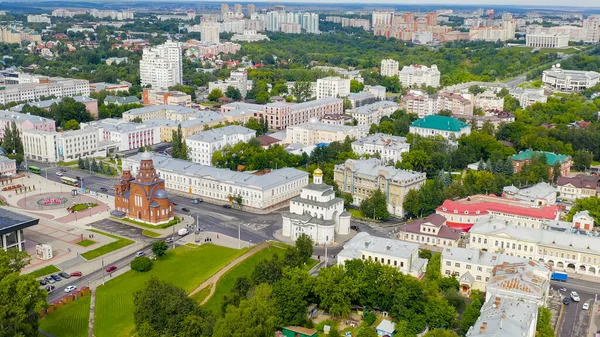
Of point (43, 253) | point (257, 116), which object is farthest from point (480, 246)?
point (257, 116)

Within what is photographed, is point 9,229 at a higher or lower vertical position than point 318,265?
higher

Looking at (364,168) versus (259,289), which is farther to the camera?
(364,168)

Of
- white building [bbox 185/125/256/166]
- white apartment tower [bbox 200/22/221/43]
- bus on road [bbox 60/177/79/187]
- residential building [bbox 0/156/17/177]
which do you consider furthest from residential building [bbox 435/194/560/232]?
white apartment tower [bbox 200/22/221/43]

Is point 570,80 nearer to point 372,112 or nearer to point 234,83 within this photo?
point 372,112

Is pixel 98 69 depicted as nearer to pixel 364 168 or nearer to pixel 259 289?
pixel 364 168

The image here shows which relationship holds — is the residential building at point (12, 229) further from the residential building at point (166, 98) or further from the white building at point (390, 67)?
the white building at point (390, 67)

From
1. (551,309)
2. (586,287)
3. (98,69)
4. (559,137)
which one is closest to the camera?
(551,309)

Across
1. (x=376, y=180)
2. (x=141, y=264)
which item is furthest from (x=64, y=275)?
(x=376, y=180)
